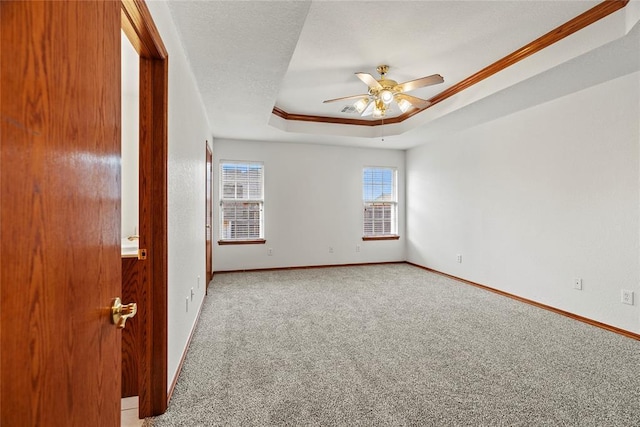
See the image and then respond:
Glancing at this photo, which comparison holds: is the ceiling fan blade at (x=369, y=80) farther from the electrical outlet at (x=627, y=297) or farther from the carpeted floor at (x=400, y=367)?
the electrical outlet at (x=627, y=297)

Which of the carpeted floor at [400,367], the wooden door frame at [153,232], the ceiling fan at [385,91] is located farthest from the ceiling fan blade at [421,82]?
the carpeted floor at [400,367]

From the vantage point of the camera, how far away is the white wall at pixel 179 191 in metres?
1.88

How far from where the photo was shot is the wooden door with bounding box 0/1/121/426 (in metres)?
0.46

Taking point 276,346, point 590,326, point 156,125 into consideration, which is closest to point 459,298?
point 590,326

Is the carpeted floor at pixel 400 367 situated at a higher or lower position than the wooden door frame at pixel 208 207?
lower

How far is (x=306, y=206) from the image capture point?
5.71 m

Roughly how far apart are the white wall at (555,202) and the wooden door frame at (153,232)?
3.80 m

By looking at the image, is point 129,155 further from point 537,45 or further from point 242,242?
point 537,45

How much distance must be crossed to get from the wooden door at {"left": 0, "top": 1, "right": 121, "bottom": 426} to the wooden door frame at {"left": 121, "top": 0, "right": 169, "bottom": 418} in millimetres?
914

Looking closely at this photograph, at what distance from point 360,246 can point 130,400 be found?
4.63 m

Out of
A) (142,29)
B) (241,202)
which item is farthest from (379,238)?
(142,29)

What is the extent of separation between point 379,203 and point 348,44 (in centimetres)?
385

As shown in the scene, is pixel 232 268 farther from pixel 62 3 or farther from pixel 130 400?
pixel 62 3

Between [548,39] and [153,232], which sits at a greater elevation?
[548,39]
